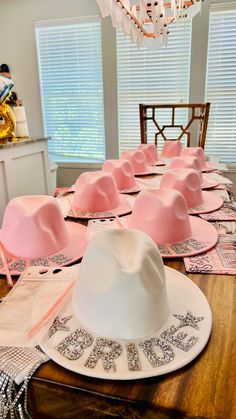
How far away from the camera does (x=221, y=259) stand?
0.85m

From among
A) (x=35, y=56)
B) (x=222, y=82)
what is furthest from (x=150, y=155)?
(x=35, y=56)

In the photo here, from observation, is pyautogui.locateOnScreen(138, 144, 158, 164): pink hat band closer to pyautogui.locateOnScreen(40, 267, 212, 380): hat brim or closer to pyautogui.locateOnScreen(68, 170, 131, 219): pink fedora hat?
pyautogui.locateOnScreen(68, 170, 131, 219): pink fedora hat

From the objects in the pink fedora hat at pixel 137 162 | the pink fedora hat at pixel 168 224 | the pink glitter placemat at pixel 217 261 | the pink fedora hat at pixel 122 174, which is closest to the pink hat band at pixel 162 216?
the pink fedora hat at pixel 168 224

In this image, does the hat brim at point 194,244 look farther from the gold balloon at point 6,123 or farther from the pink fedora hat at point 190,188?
the gold balloon at point 6,123

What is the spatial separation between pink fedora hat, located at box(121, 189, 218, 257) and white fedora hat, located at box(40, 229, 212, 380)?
31cm

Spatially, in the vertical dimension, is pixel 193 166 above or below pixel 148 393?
above

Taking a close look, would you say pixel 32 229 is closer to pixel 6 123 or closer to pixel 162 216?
pixel 162 216

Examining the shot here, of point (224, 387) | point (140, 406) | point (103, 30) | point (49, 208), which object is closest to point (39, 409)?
point (140, 406)

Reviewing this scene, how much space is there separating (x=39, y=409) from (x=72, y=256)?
408 millimetres

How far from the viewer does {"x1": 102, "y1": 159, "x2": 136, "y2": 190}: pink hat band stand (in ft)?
5.05

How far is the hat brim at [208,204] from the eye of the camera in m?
1.22

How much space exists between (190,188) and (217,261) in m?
0.48

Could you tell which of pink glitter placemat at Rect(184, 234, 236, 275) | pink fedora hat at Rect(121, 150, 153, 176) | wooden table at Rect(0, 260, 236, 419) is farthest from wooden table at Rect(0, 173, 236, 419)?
pink fedora hat at Rect(121, 150, 153, 176)

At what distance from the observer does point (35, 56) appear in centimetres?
342
